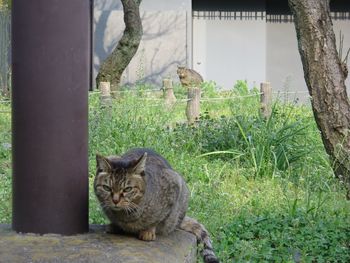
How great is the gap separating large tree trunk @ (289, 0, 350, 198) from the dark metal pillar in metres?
4.37

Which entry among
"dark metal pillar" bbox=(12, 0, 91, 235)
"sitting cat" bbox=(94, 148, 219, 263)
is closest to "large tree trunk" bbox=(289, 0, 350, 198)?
"sitting cat" bbox=(94, 148, 219, 263)

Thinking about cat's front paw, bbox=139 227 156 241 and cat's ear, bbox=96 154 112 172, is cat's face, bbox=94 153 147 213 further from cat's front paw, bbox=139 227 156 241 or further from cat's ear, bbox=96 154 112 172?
cat's front paw, bbox=139 227 156 241

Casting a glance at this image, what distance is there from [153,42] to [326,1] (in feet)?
43.0

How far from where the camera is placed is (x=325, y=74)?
8.60 metres

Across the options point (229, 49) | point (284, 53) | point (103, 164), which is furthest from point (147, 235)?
point (284, 53)

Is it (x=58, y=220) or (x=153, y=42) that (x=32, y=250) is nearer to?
(x=58, y=220)

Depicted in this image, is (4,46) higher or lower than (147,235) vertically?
higher

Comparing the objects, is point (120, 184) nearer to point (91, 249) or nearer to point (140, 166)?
point (140, 166)

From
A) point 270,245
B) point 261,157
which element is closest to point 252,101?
→ point 261,157

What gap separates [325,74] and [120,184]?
177 inches

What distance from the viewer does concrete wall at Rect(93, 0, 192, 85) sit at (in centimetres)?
2120

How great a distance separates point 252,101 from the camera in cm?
1424

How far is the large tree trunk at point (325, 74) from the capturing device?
857cm

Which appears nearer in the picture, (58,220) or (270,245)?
(58,220)
